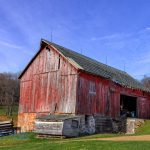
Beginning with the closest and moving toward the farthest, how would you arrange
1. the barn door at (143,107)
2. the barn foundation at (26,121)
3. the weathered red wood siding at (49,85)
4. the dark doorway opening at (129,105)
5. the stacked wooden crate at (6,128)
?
the weathered red wood siding at (49,85), the stacked wooden crate at (6,128), the barn foundation at (26,121), the dark doorway opening at (129,105), the barn door at (143,107)

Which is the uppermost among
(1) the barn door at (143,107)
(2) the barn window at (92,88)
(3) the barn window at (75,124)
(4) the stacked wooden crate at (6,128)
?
(2) the barn window at (92,88)

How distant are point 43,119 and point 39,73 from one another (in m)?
7.15

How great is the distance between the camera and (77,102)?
33500mm

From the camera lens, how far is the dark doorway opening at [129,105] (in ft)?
142

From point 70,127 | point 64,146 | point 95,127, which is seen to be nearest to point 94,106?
point 95,127

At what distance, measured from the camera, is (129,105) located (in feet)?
149

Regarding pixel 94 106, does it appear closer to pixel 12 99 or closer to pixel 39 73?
pixel 39 73

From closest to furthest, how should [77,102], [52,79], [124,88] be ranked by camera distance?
1. [77,102]
2. [52,79]
3. [124,88]

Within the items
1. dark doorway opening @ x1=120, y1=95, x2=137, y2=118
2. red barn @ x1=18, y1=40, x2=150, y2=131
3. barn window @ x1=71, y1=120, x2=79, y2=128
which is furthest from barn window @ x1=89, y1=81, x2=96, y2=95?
dark doorway opening @ x1=120, y1=95, x2=137, y2=118

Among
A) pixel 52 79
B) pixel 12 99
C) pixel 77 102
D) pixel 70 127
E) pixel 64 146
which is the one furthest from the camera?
pixel 12 99

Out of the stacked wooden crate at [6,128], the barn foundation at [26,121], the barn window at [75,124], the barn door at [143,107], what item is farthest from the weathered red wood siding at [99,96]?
the stacked wooden crate at [6,128]

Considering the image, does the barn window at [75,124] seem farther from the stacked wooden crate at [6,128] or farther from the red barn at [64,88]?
the stacked wooden crate at [6,128]

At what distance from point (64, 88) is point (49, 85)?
7.81ft

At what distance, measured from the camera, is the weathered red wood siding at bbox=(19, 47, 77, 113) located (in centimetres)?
3425
